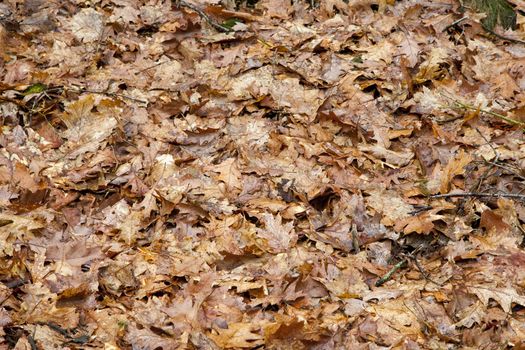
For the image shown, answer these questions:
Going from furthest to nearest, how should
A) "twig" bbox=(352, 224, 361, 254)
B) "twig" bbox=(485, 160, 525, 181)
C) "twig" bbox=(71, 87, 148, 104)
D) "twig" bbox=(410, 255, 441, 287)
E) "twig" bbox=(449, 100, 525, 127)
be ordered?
1. "twig" bbox=(71, 87, 148, 104)
2. "twig" bbox=(449, 100, 525, 127)
3. "twig" bbox=(485, 160, 525, 181)
4. "twig" bbox=(352, 224, 361, 254)
5. "twig" bbox=(410, 255, 441, 287)

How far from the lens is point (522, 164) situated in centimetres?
444

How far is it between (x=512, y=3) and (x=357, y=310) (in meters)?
4.38

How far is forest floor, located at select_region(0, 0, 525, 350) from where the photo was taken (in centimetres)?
344

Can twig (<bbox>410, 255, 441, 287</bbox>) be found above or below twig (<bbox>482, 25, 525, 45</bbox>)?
below

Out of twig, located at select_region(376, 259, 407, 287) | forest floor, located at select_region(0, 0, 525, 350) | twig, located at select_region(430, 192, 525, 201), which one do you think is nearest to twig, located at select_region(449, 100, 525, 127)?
forest floor, located at select_region(0, 0, 525, 350)

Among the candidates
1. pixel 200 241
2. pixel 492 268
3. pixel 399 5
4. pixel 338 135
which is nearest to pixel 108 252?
pixel 200 241

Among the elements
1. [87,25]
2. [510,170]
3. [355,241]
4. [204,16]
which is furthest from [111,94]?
[510,170]

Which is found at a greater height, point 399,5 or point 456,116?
point 399,5

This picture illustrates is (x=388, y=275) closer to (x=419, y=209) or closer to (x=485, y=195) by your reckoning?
(x=419, y=209)

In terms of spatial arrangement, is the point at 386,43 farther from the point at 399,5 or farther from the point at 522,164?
the point at 522,164

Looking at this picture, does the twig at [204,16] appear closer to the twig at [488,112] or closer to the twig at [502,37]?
the twig at [488,112]

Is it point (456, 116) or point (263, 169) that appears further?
point (456, 116)

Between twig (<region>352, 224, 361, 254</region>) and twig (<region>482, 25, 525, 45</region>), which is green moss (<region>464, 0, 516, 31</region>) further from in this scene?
twig (<region>352, 224, 361, 254</region>)

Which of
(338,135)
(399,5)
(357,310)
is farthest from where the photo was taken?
(399,5)
